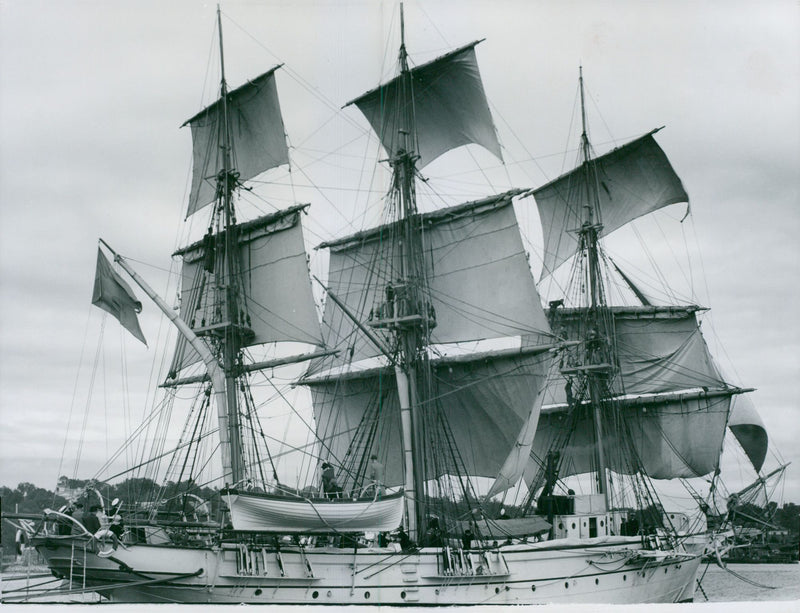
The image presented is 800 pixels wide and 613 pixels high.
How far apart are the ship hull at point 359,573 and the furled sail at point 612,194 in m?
17.7

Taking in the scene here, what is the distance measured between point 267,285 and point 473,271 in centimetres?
920

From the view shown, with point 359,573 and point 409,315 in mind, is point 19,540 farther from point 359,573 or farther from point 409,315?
point 409,315

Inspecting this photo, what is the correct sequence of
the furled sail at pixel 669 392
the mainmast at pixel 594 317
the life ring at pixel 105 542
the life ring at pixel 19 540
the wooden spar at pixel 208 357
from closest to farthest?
the life ring at pixel 19 540, the life ring at pixel 105 542, the wooden spar at pixel 208 357, the mainmast at pixel 594 317, the furled sail at pixel 669 392

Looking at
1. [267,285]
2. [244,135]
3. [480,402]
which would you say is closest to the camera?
[267,285]

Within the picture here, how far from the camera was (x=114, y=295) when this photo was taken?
1208 inches

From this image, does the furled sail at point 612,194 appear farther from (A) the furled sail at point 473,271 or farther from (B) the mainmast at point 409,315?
(B) the mainmast at point 409,315

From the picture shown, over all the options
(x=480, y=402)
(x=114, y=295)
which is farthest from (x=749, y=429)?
(x=114, y=295)

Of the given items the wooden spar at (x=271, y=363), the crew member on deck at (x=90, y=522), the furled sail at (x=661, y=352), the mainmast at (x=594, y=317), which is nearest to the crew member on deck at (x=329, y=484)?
the crew member on deck at (x=90, y=522)

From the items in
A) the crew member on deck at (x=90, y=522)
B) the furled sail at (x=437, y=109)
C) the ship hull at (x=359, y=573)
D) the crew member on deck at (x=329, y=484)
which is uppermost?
the furled sail at (x=437, y=109)

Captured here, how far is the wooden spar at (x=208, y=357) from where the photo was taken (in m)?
31.6

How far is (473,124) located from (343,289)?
34.0ft

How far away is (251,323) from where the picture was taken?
119ft

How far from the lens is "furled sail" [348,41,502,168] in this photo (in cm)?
3828

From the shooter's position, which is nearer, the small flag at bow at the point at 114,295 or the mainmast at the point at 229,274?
the small flag at bow at the point at 114,295
